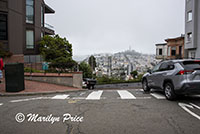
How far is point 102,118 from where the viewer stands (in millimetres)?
5273

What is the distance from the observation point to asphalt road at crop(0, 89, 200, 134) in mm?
4438

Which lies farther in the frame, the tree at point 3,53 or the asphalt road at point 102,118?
the tree at point 3,53

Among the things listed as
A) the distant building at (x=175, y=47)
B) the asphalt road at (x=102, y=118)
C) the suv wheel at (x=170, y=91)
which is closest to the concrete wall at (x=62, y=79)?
the asphalt road at (x=102, y=118)

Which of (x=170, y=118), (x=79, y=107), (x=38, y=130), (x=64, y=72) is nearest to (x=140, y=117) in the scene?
(x=170, y=118)

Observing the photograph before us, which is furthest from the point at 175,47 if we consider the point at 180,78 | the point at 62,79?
the point at 180,78

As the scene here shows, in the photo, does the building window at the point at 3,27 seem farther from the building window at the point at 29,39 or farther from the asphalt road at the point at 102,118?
the asphalt road at the point at 102,118

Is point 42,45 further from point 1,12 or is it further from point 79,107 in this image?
point 79,107

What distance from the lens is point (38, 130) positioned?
4492 millimetres

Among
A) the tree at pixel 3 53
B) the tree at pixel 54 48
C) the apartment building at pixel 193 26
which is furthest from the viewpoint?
the tree at pixel 54 48

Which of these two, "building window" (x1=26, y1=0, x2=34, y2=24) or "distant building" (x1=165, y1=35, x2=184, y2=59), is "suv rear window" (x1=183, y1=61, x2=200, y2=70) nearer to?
"building window" (x1=26, y1=0, x2=34, y2=24)

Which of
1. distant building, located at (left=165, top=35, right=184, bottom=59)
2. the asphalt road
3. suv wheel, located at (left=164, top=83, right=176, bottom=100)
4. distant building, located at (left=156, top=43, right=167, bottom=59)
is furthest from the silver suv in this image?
distant building, located at (left=156, top=43, right=167, bottom=59)

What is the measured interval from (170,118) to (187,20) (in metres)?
25.8

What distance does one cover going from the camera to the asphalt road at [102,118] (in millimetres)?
4438

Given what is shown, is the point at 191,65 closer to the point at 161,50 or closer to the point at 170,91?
the point at 170,91
